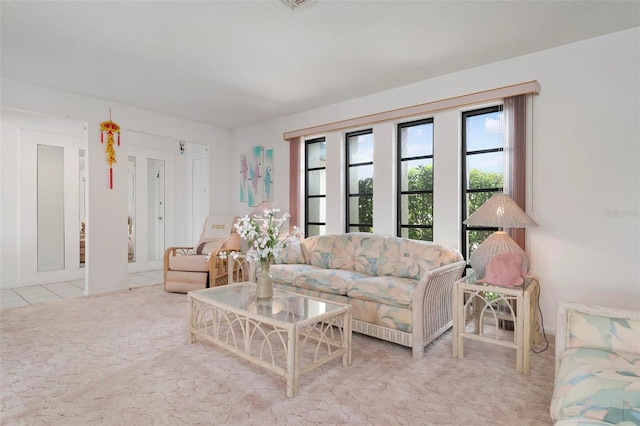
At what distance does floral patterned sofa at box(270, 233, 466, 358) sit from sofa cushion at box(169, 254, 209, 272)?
1144mm

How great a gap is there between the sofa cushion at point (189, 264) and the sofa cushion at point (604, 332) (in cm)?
405

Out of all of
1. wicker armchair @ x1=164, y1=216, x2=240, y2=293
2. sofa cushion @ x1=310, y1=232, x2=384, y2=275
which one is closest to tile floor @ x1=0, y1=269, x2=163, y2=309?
wicker armchair @ x1=164, y1=216, x2=240, y2=293

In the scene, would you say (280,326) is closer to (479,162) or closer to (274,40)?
(274,40)

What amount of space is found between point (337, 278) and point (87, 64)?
3310 mm

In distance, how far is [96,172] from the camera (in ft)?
15.2

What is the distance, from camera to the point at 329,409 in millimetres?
1960

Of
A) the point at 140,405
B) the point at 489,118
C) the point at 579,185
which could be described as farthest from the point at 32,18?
the point at 579,185

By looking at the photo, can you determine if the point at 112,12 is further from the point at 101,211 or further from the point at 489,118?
the point at 489,118

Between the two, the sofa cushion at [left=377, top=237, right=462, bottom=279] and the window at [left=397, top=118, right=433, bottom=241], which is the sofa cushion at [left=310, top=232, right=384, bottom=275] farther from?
the window at [left=397, top=118, right=433, bottom=241]

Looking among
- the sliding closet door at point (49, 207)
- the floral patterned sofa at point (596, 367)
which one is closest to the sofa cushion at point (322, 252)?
the floral patterned sofa at point (596, 367)

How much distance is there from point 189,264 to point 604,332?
438cm

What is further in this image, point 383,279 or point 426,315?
point 383,279

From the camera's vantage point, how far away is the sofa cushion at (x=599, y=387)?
1.31 metres

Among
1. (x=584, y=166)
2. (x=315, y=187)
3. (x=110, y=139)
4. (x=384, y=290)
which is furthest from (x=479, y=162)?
(x=110, y=139)
